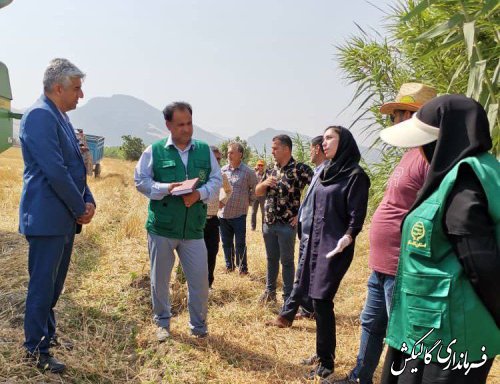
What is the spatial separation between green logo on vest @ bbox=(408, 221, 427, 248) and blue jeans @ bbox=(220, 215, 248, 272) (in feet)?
13.0

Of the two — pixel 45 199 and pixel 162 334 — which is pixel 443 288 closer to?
pixel 45 199

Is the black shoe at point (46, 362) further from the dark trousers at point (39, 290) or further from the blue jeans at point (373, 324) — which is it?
the blue jeans at point (373, 324)

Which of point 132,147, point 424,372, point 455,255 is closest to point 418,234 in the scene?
point 455,255

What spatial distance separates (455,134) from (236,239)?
14.1 ft

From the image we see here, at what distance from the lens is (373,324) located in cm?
268

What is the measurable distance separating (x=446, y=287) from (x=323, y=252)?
1.52 metres

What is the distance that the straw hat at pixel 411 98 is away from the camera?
2662 mm

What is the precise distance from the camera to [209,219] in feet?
16.5

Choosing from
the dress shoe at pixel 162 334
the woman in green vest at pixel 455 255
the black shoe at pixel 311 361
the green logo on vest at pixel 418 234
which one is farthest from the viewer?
the dress shoe at pixel 162 334

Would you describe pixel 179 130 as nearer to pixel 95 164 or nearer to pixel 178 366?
pixel 178 366

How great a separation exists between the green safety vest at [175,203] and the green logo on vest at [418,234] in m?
2.05

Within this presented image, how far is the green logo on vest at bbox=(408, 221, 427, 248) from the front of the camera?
1.59 metres

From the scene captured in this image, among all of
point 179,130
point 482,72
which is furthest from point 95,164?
point 482,72

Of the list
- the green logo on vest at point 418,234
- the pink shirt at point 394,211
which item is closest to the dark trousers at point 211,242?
the pink shirt at point 394,211
